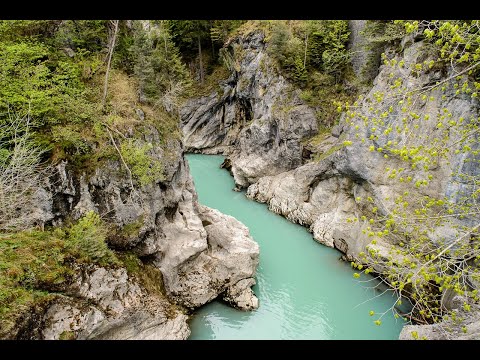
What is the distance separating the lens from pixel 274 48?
23.8 metres

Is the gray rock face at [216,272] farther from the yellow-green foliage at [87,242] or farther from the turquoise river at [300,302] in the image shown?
the yellow-green foliage at [87,242]

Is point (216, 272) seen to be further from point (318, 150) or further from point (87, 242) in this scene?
point (318, 150)

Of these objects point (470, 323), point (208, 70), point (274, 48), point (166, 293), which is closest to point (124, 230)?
point (166, 293)

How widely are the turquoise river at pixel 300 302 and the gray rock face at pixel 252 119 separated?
19.9 ft

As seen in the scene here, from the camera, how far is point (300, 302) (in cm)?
1326

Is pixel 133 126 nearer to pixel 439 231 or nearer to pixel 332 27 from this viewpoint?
pixel 439 231

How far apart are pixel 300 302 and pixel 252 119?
1752 cm

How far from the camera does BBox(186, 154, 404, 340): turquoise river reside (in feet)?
38.2

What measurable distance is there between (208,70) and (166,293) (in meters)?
28.0

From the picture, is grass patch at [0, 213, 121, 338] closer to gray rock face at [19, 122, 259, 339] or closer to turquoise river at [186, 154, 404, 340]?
gray rock face at [19, 122, 259, 339]

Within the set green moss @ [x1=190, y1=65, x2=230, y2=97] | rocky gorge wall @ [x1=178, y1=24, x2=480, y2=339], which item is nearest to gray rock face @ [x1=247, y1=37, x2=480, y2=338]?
rocky gorge wall @ [x1=178, y1=24, x2=480, y2=339]

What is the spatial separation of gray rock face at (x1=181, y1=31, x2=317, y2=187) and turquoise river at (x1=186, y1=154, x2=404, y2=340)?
6.06 meters

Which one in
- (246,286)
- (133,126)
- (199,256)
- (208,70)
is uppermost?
(208,70)
